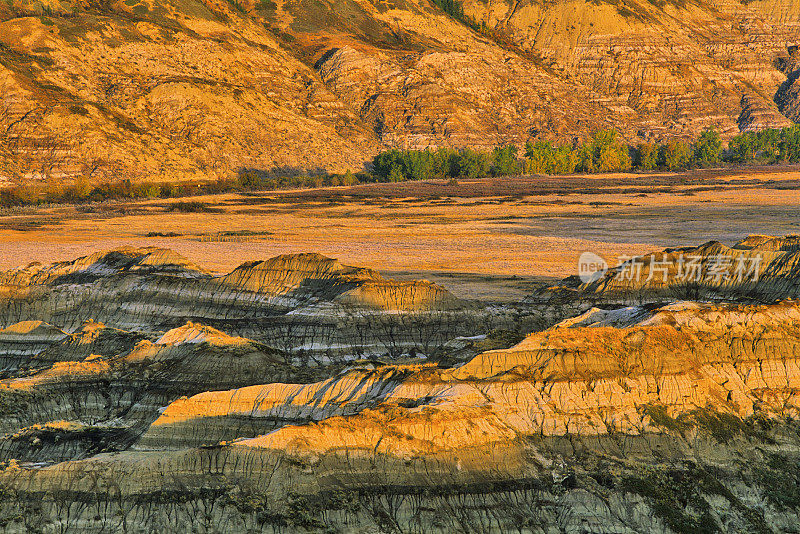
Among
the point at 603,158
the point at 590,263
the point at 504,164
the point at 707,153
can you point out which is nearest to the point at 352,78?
the point at 504,164

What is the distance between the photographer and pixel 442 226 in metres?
55.1

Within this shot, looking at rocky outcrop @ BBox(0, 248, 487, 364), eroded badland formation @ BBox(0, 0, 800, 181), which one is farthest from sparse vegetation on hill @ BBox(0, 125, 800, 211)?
rocky outcrop @ BBox(0, 248, 487, 364)

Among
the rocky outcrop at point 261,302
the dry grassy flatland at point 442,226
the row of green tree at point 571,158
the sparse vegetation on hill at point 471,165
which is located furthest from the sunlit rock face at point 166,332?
the row of green tree at point 571,158

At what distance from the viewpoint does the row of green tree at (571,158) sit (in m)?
113

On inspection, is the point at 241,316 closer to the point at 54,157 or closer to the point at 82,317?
the point at 82,317

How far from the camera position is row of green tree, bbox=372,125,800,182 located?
113 metres

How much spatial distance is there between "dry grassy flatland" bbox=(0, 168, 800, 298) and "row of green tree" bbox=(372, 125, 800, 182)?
22572mm

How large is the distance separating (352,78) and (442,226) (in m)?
90.8

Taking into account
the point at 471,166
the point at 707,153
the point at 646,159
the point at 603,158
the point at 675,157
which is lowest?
the point at 471,166

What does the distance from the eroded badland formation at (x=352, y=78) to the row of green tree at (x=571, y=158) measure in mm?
10937

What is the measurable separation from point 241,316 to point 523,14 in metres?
175

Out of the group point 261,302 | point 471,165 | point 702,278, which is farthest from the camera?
point 471,165

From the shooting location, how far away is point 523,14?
185125mm

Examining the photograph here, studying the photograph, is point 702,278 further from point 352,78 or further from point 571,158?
point 352,78
